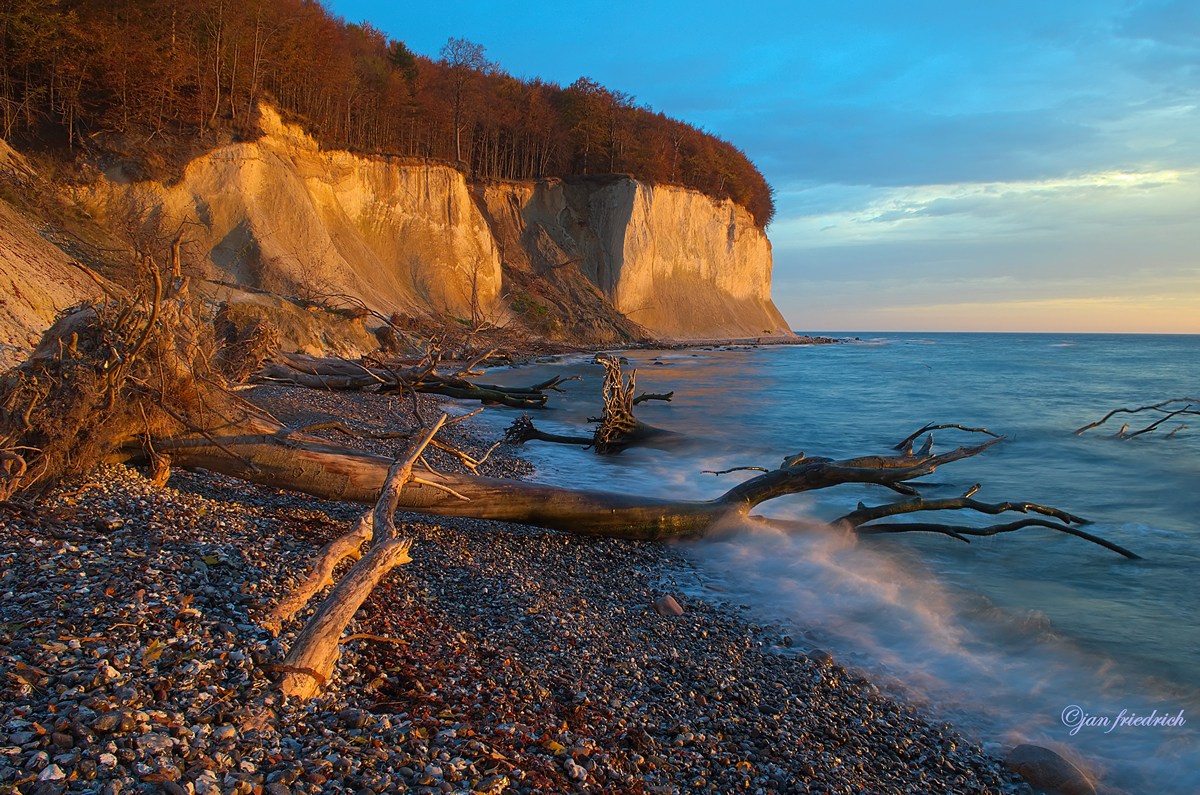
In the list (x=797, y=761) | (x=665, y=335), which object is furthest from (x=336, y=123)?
(x=797, y=761)

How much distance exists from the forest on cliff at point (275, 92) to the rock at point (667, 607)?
23.3 m

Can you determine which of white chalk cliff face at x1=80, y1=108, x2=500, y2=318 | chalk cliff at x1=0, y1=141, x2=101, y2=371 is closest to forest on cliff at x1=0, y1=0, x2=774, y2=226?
white chalk cliff face at x1=80, y1=108, x2=500, y2=318

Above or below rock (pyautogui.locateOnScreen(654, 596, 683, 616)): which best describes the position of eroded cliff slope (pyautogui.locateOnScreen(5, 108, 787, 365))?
above

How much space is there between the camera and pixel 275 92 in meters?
29.6

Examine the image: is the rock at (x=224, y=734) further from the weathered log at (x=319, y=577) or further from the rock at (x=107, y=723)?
the weathered log at (x=319, y=577)

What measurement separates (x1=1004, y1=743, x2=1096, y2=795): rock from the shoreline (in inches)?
8.2

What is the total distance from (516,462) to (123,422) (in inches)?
222

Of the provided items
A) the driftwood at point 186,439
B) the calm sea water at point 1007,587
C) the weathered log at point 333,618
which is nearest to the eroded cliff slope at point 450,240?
the driftwood at point 186,439

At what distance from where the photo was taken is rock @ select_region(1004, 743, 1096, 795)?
3.53 meters

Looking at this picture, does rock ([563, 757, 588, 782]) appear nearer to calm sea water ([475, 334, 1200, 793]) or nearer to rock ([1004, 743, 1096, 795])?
rock ([1004, 743, 1096, 795])

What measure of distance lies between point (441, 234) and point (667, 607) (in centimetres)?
3181

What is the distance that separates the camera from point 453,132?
41875 millimetres

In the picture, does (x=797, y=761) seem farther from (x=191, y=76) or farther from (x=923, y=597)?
(x=191, y=76)

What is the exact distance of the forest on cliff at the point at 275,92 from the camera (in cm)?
2089
